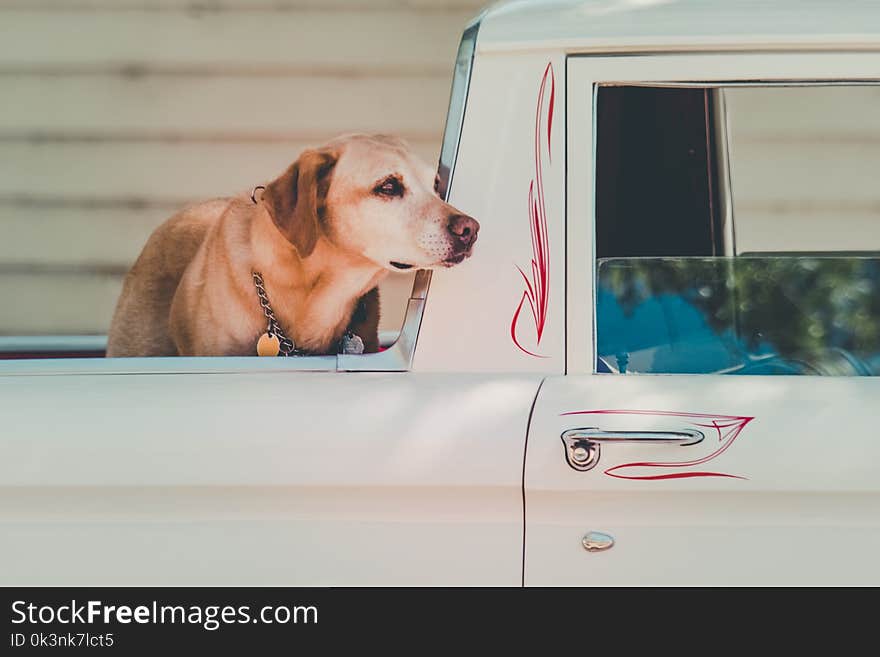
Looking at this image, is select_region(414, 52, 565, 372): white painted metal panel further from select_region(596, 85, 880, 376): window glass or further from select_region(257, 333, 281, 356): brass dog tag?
select_region(257, 333, 281, 356): brass dog tag

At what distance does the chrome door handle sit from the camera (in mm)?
1927

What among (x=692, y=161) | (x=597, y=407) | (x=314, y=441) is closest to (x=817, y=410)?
(x=597, y=407)

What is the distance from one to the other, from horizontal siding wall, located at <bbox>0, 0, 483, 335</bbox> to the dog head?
326cm

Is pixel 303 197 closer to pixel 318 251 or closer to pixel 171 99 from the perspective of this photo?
pixel 318 251

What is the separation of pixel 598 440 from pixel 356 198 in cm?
78

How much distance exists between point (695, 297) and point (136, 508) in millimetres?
1050

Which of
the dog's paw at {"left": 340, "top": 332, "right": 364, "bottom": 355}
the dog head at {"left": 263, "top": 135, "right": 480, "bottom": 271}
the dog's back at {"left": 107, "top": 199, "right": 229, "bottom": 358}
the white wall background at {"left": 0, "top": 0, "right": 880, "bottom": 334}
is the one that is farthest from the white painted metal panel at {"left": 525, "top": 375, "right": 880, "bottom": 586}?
the white wall background at {"left": 0, "top": 0, "right": 880, "bottom": 334}

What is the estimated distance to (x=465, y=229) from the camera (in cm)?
210

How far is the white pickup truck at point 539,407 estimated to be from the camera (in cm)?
193

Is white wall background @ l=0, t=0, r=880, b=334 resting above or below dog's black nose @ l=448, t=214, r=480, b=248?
above

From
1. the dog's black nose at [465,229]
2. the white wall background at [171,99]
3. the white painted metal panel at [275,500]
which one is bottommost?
the white painted metal panel at [275,500]

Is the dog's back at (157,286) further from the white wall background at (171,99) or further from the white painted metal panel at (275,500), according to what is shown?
the white wall background at (171,99)

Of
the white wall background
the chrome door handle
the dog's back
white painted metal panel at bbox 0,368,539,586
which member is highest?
the white wall background

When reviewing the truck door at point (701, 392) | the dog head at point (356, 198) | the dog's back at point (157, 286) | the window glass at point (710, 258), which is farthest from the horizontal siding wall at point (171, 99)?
the truck door at point (701, 392)
